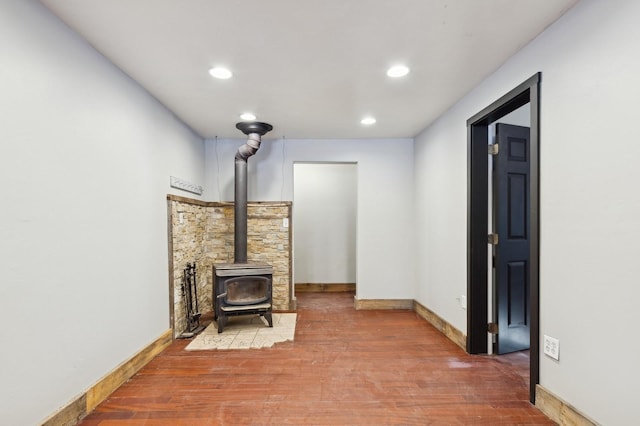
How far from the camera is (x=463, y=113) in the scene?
296 centimetres

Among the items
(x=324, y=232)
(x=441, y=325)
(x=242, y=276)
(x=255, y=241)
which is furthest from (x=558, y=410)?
(x=324, y=232)

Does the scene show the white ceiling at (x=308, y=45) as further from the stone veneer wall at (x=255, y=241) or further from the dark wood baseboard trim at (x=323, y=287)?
the dark wood baseboard trim at (x=323, y=287)

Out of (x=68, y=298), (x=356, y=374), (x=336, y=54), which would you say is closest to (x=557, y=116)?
(x=336, y=54)

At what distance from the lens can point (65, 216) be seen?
72.1 inches

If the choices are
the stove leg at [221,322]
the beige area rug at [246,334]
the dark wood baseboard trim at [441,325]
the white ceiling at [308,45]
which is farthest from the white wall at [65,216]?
the dark wood baseboard trim at [441,325]

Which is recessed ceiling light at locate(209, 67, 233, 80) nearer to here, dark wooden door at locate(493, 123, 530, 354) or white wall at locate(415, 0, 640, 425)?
white wall at locate(415, 0, 640, 425)

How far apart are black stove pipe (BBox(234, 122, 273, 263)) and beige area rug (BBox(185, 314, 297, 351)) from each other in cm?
76

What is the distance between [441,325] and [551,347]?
159cm

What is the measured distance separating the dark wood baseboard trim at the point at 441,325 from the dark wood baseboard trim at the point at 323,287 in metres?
1.52

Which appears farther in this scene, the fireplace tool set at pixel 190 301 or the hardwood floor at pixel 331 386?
the fireplace tool set at pixel 190 301

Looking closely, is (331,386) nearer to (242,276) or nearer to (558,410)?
(558,410)

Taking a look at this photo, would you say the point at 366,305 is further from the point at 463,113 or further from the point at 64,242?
the point at 64,242

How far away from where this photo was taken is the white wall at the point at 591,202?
4.75 ft

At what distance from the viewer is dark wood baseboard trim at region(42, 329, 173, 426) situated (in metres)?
1.77
